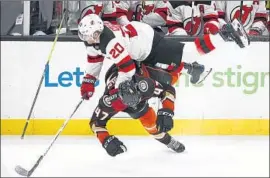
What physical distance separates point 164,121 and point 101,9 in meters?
1.42

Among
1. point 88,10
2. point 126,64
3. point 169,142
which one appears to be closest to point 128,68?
point 126,64

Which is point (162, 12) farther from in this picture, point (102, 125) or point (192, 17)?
point (102, 125)

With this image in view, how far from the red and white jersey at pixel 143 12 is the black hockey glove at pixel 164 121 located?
1.28 m

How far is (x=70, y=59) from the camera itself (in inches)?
172

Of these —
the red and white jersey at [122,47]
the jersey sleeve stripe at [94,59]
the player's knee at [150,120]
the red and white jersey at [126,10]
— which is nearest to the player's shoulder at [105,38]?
the red and white jersey at [122,47]

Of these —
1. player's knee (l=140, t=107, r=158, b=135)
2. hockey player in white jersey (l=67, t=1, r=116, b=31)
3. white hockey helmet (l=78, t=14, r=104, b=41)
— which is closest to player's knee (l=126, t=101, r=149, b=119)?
player's knee (l=140, t=107, r=158, b=135)

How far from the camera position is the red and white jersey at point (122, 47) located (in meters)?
3.25

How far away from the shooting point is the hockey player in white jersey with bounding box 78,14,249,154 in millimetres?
3250

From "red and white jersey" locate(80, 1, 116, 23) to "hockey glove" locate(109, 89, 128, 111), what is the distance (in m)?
1.10

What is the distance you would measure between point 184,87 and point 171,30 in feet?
1.51

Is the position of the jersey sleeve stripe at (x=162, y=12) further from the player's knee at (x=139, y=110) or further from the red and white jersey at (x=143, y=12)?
the player's knee at (x=139, y=110)

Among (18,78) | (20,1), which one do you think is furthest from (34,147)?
(20,1)

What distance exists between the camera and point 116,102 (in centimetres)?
355

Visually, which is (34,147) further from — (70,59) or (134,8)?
(134,8)
